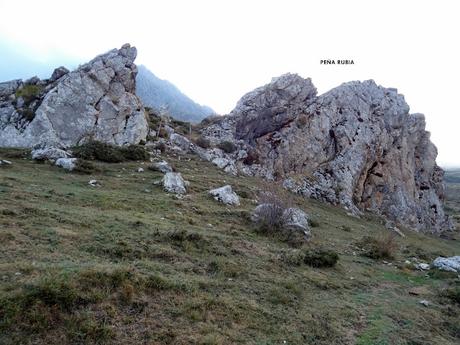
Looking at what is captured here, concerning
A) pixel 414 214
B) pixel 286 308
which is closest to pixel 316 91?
pixel 414 214

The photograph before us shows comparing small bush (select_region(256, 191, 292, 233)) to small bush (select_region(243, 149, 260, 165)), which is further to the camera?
small bush (select_region(243, 149, 260, 165))

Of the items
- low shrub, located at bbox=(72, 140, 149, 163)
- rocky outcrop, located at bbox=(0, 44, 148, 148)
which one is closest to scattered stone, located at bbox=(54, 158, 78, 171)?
low shrub, located at bbox=(72, 140, 149, 163)

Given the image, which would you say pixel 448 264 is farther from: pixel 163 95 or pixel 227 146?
pixel 163 95

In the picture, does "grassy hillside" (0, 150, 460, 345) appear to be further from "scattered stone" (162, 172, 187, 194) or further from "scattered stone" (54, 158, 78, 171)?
"scattered stone" (54, 158, 78, 171)

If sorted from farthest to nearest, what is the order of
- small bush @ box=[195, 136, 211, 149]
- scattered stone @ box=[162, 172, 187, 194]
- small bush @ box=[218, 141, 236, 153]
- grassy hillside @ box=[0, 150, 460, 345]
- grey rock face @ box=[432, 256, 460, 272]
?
1. small bush @ box=[218, 141, 236, 153]
2. small bush @ box=[195, 136, 211, 149]
3. scattered stone @ box=[162, 172, 187, 194]
4. grey rock face @ box=[432, 256, 460, 272]
5. grassy hillside @ box=[0, 150, 460, 345]

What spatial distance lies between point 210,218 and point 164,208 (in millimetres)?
2642

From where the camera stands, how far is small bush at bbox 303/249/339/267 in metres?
16.0

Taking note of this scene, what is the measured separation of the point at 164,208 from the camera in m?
20.2

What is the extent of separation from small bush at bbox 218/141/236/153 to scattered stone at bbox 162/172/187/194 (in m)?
22.8

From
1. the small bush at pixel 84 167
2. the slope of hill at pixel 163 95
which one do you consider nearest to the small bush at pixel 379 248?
the small bush at pixel 84 167

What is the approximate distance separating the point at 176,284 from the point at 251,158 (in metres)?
39.3

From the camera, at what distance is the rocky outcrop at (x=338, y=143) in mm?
49000

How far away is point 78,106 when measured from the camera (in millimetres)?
38344

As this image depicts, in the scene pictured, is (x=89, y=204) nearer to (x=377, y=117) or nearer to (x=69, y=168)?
(x=69, y=168)
